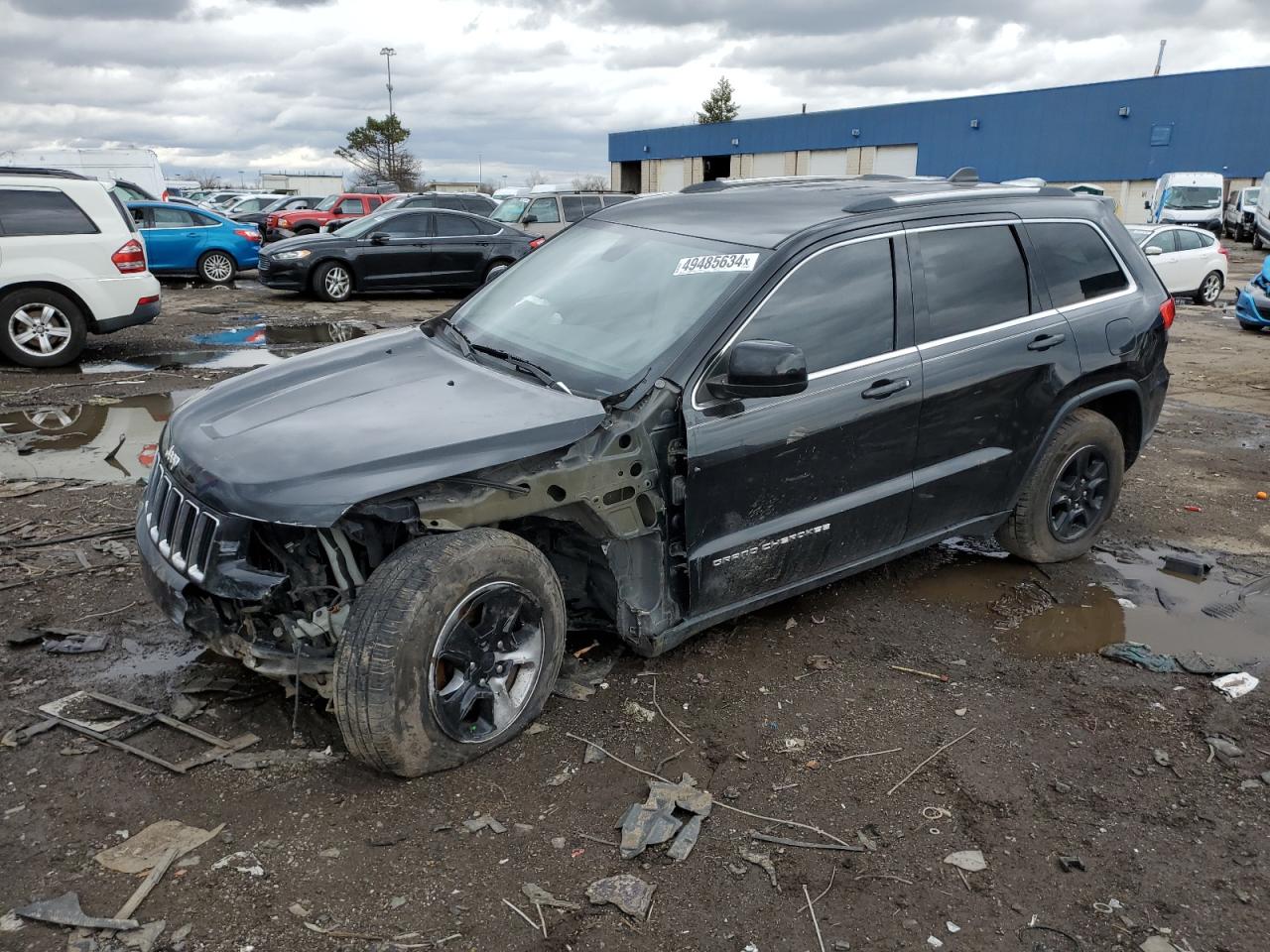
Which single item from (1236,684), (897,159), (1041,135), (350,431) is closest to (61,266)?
(350,431)

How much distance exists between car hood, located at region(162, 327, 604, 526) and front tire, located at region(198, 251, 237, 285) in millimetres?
15735

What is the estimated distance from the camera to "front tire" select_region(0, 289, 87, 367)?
984 centimetres

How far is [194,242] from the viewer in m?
17.5

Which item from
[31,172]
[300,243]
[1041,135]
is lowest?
[300,243]

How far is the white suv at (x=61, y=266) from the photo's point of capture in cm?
966

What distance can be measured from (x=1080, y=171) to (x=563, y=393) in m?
42.5

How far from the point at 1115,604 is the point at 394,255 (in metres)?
13.5

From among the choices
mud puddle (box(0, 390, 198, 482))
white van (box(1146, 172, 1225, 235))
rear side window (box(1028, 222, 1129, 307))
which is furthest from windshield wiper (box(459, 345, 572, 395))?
white van (box(1146, 172, 1225, 235))

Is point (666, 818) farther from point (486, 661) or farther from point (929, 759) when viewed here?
point (929, 759)

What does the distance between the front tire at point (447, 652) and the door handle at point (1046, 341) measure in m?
2.55

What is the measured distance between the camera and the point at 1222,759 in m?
3.40

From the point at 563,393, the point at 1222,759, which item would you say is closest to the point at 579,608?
the point at 563,393

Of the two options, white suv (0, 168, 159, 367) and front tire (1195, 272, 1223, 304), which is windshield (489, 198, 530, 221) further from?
front tire (1195, 272, 1223, 304)

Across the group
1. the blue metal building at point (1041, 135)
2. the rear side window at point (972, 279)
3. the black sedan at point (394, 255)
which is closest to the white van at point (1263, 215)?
the blue metal building at point (1041, 135)
